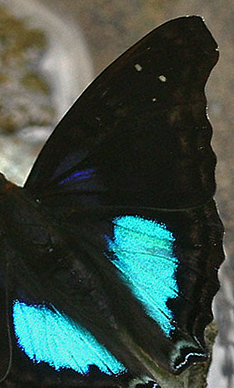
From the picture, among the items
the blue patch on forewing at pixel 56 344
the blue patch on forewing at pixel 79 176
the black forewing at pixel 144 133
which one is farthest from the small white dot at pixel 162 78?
the blue patch on forewing at pixel 56 344

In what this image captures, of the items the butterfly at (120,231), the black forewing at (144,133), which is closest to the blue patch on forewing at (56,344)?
the butterfly at (120,231)

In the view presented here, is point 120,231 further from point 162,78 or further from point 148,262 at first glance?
A: point 162,78

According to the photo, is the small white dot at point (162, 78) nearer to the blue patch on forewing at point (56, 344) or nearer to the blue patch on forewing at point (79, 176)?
the blue patch on forewing at point (79, 176)

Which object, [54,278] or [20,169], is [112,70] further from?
[20,169]

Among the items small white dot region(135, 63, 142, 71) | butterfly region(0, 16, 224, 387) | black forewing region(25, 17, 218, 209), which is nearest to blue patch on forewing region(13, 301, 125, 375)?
butterfly region(0, 16, 224, 387)

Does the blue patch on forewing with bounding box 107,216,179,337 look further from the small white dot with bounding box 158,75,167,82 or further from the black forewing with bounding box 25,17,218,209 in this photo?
the small white dot with bounding box 158,75,167,82

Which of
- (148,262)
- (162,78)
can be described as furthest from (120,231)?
(162,78)

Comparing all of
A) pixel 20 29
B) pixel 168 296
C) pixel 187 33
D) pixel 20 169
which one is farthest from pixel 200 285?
pixel 20 29

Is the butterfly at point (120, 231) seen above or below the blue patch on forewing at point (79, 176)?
below

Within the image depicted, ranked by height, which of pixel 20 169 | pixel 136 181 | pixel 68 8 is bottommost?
pixel 136 181
